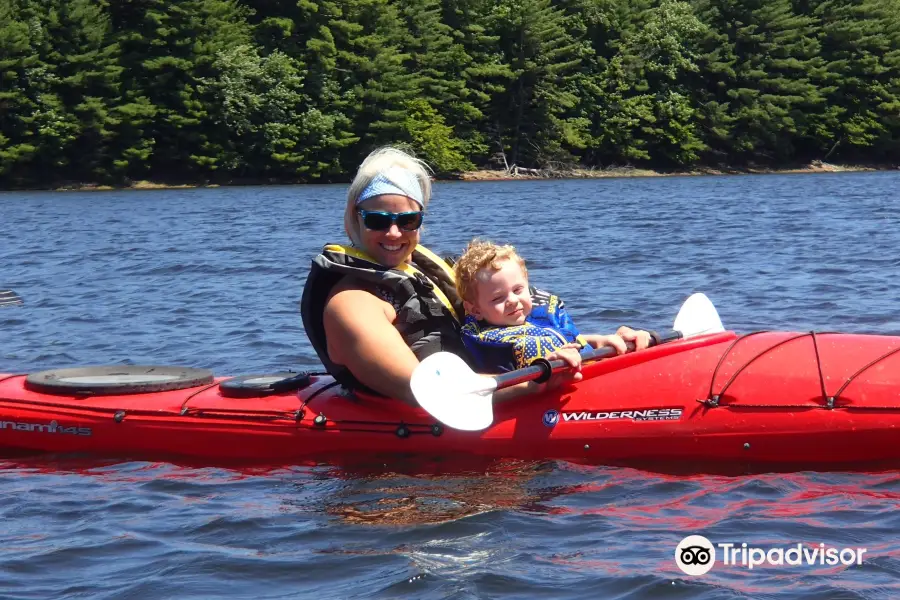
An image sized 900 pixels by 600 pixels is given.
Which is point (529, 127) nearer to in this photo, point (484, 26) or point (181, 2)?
point (484, 26)

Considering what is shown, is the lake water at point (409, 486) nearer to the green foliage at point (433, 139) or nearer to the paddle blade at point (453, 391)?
the paddle blade at point (453, 391)

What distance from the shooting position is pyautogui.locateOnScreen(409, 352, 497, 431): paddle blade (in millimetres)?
4312

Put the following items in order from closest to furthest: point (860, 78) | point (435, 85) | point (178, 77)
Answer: point (178, 77) → point (435, 85) → point (860, 78)

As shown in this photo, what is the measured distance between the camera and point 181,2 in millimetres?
36094

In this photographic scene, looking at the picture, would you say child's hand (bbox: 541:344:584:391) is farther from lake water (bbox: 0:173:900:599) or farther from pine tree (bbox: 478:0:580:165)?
pine tree (bbox: 478:0:580:165)

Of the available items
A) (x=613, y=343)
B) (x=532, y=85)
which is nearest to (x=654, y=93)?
(x=532, y=85)

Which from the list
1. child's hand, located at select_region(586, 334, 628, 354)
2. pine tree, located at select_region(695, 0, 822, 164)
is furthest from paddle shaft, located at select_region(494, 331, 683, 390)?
pine tree, located at select_region(695, 0, 822, 164)

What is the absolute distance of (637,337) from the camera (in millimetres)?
4973

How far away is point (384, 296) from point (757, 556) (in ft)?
5.55

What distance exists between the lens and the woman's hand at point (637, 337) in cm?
496

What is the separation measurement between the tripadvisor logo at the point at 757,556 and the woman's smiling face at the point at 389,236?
1561 mm

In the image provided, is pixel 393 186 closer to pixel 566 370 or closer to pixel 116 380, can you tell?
pixel 566 370

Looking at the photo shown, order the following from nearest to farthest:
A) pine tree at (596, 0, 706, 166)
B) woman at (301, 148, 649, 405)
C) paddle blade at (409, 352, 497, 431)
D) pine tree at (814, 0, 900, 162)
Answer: paddle blade at (409, 352, 497, 431)
woman at (301, 148, 649, 405)
pine tree at (596, 0, 706, 166)
pine tree at (814, 0, 900, 162)

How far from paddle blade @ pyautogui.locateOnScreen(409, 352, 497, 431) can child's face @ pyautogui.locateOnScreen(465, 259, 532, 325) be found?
27 cm
